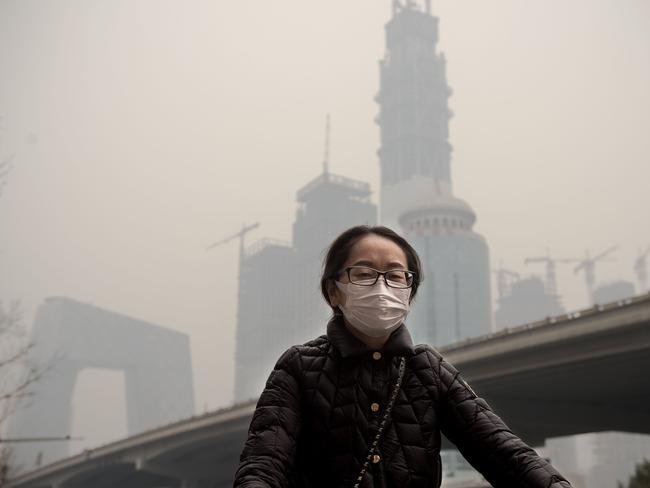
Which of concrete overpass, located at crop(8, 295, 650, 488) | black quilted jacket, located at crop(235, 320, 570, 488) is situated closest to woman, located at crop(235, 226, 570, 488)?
black quilted jacket, located at crop(235, 320, 570, 488)

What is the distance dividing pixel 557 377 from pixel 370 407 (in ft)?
100

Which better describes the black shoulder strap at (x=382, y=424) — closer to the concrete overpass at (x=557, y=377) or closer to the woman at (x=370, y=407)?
the woman at (x=370, y=407)

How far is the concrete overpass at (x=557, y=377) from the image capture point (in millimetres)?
26859

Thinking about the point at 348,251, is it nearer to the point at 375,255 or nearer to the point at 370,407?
the point at 375,255

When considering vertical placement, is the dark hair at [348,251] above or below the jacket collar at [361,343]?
above

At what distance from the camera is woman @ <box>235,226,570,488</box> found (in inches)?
105

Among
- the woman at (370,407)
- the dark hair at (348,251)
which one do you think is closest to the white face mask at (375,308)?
the woman at (370,407)

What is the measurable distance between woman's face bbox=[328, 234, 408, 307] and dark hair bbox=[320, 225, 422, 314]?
0.02 meters

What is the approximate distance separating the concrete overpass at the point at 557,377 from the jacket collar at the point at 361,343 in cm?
2505

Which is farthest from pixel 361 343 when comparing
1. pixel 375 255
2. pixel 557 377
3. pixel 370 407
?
pixel 557 377

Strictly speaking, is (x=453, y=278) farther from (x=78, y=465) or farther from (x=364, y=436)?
(x=364, y=436)

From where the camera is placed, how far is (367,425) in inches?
109

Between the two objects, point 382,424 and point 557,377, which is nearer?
point 382,424

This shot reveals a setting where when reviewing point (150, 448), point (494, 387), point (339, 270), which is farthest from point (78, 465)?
point (339, 270)
